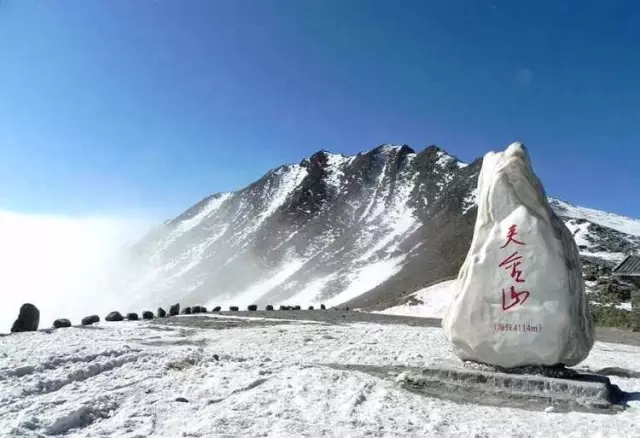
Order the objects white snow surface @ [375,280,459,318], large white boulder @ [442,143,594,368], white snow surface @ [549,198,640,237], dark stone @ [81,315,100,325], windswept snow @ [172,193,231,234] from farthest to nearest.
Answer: windswept snow @ [172,193,231,234]
white snow surface @ [549,198,640,237]
white snow surface @ [375,280,459,318]
dark stone @ [81,315,100,325]
large white boulder @ [442,143,594,368]

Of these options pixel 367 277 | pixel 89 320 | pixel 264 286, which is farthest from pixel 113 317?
pixel 264 286

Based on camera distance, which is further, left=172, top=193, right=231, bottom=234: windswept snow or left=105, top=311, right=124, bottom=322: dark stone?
left=172, top=193, right=231, bottom=234: windswept snow

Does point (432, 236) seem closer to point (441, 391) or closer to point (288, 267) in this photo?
point (288, 267)

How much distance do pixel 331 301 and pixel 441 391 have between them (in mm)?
59094

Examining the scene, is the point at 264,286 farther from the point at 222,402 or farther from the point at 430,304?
the point at 222,402

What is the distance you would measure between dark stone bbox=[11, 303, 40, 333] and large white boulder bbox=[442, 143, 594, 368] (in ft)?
48.2

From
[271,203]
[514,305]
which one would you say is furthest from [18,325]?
[271,203]

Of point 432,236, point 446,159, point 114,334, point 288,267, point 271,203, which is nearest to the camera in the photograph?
point 114,334

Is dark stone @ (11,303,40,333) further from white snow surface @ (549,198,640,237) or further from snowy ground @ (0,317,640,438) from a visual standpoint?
white snow surface @ (549,198,640,237)

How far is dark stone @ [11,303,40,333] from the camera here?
17859 mm

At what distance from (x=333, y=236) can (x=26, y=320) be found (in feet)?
348

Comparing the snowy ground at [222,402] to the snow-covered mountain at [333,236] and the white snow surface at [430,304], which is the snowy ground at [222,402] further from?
the snow-covered mountain at [333,236]

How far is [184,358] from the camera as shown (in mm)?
10344

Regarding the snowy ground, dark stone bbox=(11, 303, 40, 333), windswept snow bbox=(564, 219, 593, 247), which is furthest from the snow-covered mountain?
the snowy ground
